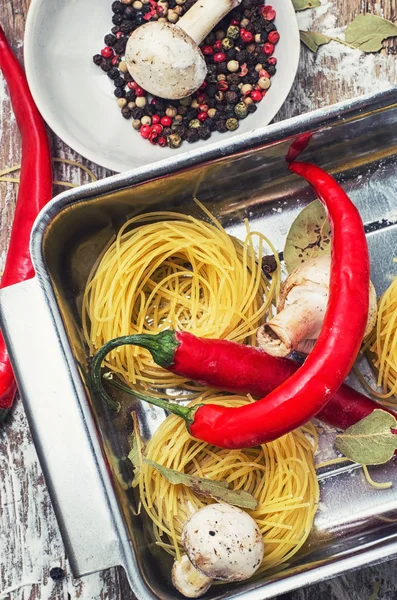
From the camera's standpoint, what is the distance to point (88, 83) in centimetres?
171

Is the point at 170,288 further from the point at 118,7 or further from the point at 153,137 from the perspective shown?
the point at 118,7

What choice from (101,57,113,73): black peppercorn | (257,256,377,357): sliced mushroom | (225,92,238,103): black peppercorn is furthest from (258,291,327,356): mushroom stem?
(101,57,113,73): black peppercorn

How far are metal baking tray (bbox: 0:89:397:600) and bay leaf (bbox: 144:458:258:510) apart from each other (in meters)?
0.11

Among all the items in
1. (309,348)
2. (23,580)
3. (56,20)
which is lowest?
(23,580)

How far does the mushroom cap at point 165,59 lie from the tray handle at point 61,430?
24.1 inches

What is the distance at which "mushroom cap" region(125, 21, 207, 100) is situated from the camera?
1542mm

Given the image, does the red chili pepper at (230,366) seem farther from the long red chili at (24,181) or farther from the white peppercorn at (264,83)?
the white peppercorn at (264,83)

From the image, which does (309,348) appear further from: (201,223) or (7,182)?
(7,182)

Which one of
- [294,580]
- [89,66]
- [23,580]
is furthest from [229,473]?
[89,66]

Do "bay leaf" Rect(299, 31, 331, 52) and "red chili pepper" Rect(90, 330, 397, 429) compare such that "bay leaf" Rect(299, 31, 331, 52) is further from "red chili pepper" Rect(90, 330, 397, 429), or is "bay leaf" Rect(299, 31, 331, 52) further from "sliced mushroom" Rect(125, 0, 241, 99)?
"red chili pepper" Rect(90, 330, 397, 429)

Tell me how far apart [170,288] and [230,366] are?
276 millimetres

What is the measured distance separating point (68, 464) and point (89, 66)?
3.36ft

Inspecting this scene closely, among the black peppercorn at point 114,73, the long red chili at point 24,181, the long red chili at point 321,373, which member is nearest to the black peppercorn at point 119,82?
the black peppercorn at point 114,73

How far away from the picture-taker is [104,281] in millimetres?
1478
